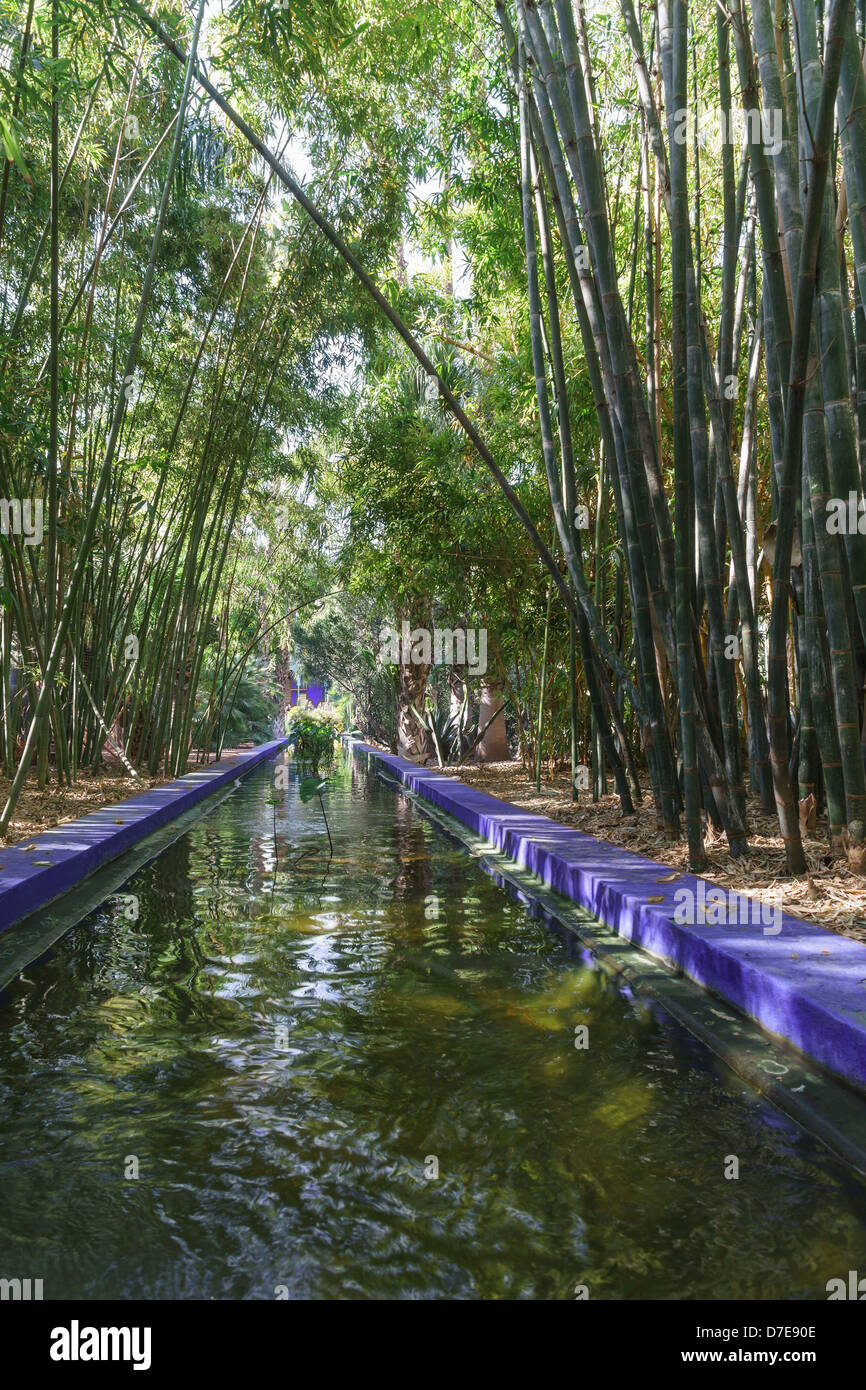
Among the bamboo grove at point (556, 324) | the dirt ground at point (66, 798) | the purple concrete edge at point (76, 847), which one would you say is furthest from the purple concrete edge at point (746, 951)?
the dirt ground at point (66, 798)

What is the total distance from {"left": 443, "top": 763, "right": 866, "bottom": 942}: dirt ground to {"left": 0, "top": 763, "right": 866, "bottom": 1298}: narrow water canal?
0.76 m

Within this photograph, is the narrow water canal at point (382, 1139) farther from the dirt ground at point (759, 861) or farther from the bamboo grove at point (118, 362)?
the bamboo grove at point (118, 362)

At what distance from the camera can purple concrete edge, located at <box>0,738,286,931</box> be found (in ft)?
12.6

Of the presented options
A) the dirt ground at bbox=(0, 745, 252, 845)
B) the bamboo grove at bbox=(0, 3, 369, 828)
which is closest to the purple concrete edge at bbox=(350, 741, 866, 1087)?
the bamboo grove at bbox=(0, 3, 369, 828)

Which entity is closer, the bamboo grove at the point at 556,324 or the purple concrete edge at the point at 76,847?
the bamboo grove at the point at 556,324

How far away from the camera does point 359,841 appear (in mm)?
6457

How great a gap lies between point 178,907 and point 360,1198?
265 cm

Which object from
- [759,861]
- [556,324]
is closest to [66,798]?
[556,324]

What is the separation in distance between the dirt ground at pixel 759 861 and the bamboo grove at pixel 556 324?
5.2 inches

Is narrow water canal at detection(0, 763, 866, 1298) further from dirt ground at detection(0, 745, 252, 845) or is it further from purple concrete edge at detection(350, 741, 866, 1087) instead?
dirt ground at detection(0, 745, 252, 845)

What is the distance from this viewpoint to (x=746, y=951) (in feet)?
9.21

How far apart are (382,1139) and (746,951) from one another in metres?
1.29

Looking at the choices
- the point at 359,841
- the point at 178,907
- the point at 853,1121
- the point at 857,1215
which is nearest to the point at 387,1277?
the point at 857,1215

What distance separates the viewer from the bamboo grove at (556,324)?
11.6ft
